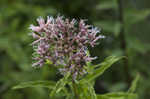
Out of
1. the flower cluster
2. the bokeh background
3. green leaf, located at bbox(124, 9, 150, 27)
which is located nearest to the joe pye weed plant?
the flower cluster

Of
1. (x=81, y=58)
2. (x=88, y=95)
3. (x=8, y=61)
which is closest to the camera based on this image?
(x=81, y=58)

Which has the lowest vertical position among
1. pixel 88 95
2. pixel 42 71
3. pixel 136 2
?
pixel 88 95

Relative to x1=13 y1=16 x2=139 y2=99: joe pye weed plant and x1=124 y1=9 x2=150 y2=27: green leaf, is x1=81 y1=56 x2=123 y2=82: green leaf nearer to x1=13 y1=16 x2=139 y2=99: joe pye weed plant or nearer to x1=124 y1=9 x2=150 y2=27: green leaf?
x1=13 y1=16 x2=139 y2=99: joe pye weed plant

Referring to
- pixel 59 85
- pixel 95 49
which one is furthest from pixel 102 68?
pixel 95 49

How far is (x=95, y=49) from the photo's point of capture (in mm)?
4562

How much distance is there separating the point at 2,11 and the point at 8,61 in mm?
744

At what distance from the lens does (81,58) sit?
1.94 m

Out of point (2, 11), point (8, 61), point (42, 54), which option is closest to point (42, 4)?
point (2, 11)

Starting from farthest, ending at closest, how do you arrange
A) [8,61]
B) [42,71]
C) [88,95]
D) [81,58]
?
[8,61], [42,71], [88,95], [81,58]

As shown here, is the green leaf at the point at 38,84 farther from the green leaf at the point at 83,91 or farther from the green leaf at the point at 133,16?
the green leaf at the point at 133,16

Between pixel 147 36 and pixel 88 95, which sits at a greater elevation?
pixel 147 36

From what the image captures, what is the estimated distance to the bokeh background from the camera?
12.8 ft

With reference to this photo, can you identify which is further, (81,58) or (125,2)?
(125,2)

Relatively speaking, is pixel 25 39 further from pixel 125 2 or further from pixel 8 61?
pixel 125 2
